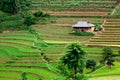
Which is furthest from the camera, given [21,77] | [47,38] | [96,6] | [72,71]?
[96,6]

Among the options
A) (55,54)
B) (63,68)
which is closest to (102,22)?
(55,54)

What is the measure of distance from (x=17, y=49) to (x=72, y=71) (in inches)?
822

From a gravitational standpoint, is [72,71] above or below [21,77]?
above

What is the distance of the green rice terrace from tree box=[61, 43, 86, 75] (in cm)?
133

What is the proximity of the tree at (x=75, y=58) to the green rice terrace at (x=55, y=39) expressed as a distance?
4.35 feet

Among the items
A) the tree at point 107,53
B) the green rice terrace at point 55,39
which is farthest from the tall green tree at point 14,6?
the tree at point 107,53

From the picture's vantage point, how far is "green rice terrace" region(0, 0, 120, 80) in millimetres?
45625

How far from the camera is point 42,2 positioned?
72562 mm

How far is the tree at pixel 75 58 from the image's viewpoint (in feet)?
109

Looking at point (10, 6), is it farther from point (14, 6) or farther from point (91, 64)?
point (91, 64)

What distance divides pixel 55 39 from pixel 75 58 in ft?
Result: 79.1

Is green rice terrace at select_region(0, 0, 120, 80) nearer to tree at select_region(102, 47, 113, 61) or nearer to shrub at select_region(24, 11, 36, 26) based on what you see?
shrub at select_region(24, 11, 36, 26)

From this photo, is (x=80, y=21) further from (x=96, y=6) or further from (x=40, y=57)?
(x=40, y=57)

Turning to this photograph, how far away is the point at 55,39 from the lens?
5741 centimetres
